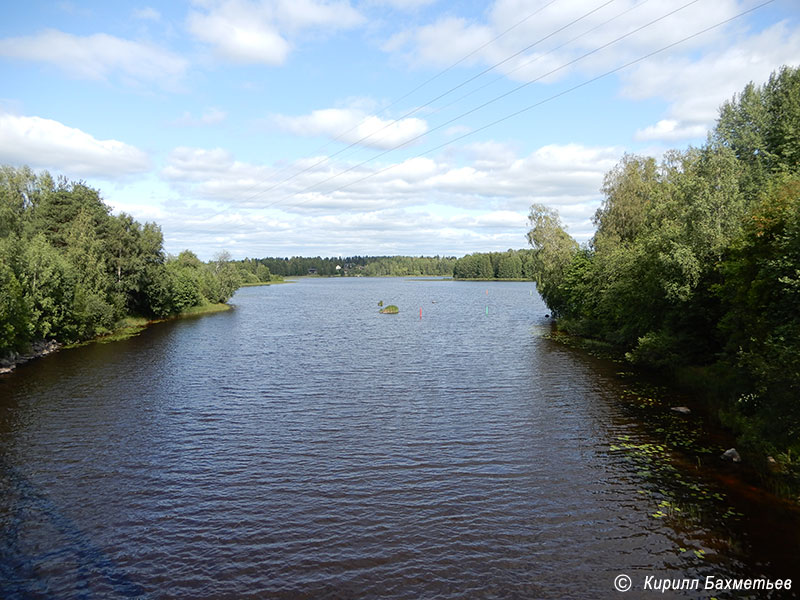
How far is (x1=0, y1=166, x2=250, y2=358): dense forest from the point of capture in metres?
48.1

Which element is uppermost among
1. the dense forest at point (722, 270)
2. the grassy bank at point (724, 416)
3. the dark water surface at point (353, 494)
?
the dense forest at point (722, 270)

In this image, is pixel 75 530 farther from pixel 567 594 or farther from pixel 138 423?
pixel 567 594

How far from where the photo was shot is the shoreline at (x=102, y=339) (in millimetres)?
44938

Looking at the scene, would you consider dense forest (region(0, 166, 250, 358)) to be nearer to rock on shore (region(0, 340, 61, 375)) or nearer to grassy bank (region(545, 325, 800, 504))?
rock on shore (region(0, 340, 61, 375))

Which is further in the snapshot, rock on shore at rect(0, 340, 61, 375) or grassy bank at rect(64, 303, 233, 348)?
grassy bank at rect(64, 303, 233, 348)

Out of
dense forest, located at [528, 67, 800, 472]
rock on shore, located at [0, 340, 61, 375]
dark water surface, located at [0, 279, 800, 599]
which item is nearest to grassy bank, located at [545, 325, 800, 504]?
dense forest, located at [528, 67, 800, 472]

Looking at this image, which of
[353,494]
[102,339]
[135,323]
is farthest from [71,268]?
[353,494]

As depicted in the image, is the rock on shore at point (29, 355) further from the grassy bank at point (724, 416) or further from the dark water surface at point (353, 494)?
the grassy bank at point (724, 416)

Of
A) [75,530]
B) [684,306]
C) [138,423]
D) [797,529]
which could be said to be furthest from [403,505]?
[684,306]

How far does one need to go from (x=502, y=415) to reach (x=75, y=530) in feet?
72.4

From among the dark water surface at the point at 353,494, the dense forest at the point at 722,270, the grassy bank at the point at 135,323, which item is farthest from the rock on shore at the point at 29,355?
the dense forest at the point at 722,270

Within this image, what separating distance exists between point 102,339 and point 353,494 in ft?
181

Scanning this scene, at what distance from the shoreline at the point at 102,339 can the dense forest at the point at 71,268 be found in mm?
826

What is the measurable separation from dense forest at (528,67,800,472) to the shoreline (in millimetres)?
52561
